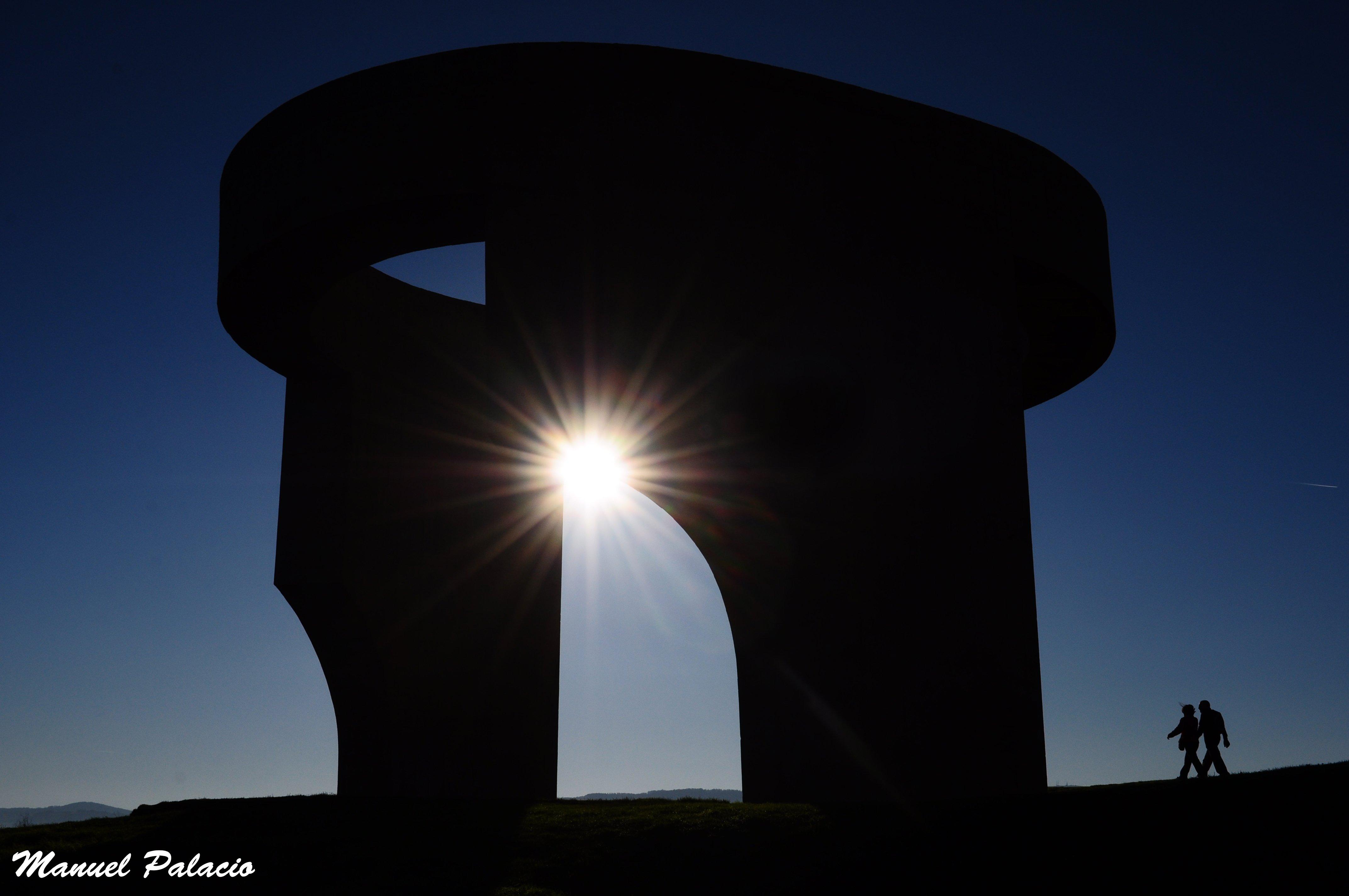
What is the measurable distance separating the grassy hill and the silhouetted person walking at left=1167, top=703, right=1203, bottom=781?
2696 millimetres

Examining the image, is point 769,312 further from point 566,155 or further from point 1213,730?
point 1213,730

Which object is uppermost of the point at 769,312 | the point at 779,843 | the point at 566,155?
the point at 566,155

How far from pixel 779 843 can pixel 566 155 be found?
26.8ft

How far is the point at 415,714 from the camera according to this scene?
17391 millimetres

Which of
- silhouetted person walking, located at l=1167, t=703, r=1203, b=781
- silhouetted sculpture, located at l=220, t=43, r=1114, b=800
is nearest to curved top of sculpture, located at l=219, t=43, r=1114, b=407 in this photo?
silhouetted sculpture, located at l=220, t=43, r=1114, b=800

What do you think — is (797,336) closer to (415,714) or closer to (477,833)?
(477,833)

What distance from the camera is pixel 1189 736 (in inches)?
526

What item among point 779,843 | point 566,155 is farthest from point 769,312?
point 779,843

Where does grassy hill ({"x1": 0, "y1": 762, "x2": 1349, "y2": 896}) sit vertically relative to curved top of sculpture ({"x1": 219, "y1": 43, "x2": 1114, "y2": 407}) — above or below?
below

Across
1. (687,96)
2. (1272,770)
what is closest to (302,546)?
(687,96)

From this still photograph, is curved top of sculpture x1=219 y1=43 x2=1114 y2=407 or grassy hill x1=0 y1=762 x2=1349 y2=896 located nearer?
grassy hill x1=0 y1=762 x2=1349 y2=896

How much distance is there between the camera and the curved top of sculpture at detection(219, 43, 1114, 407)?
530 inches

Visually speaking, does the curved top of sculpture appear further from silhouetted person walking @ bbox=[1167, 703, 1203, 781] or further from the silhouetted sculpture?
silhouetted person walking @ bbox=[1167, 703, 1203, 781]

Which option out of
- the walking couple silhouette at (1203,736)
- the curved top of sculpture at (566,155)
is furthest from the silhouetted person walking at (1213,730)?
the curved top of sculpture at (566,155)
